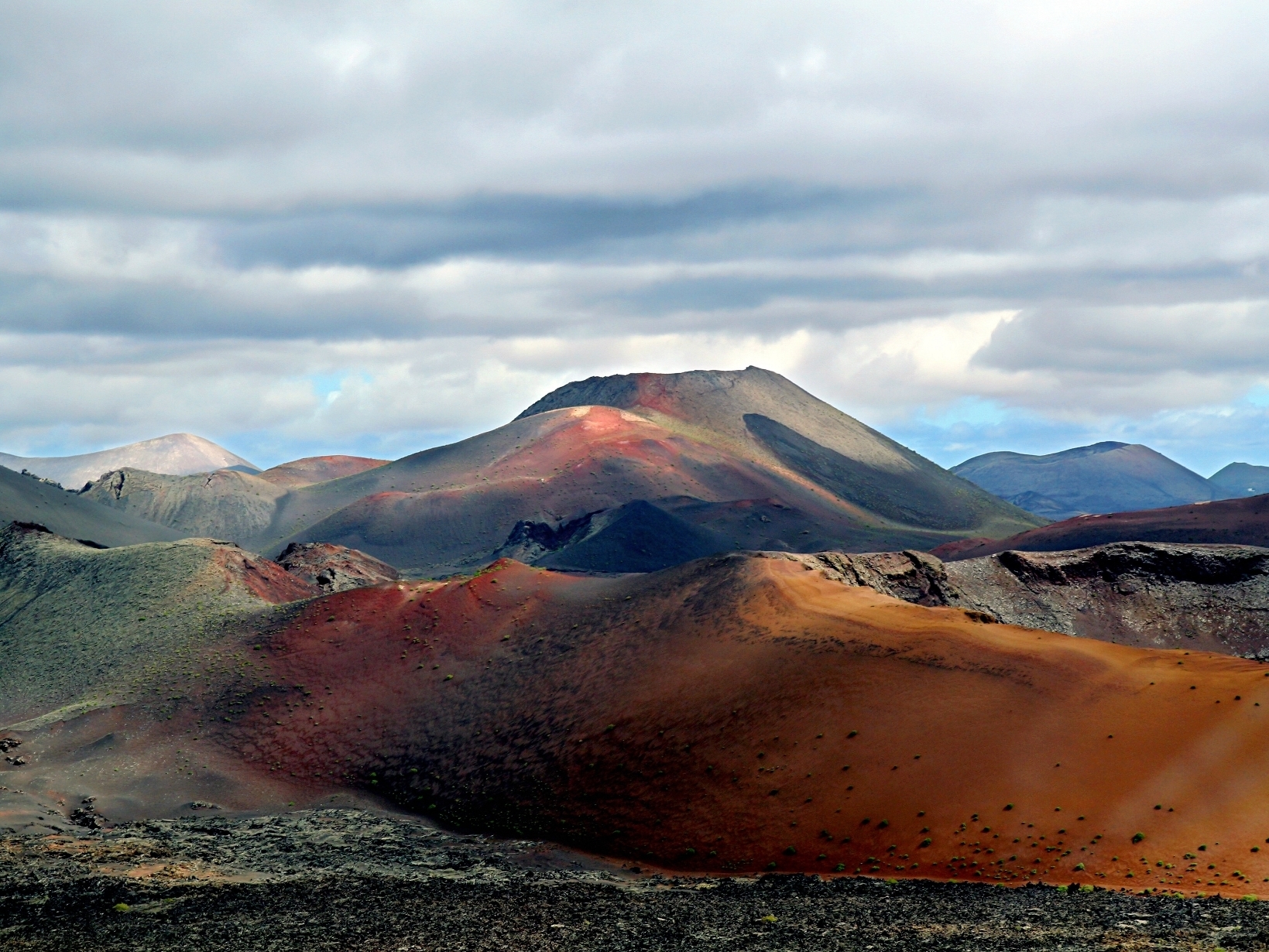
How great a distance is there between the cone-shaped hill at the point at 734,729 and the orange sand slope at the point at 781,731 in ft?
0.38

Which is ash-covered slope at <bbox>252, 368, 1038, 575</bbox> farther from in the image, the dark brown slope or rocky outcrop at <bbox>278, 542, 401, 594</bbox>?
rocky outcrop at <bbox>278, 542, 401, 594</bbox>

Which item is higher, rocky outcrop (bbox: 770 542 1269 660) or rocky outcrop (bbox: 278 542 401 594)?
rocky outcrop (bbox: 278 542 401 594)

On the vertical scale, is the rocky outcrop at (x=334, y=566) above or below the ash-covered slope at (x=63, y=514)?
below

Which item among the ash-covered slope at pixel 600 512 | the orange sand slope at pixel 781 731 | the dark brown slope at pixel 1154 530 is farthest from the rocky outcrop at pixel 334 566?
the dark brown slope at pixel 1154 530

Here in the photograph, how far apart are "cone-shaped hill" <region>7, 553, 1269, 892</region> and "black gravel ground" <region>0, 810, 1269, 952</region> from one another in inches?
116

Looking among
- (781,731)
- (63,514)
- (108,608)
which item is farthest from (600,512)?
(781,731)

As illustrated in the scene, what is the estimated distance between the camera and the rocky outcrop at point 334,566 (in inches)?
3834

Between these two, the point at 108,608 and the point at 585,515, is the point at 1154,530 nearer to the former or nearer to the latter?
the point at 585,515

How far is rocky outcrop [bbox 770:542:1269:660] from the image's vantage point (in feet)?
238

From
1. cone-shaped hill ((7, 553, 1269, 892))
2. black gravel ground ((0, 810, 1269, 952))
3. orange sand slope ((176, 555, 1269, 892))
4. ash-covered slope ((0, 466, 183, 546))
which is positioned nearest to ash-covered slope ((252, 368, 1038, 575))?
ash-covered slope ((0, 466, 183, 546))

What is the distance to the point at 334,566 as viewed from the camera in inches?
Answer: 4072

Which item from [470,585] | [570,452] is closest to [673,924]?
[470,585]

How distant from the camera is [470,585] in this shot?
6819 cm

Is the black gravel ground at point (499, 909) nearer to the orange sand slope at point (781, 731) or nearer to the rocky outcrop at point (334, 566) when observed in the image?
the orange sand slope at point (781, 731)
